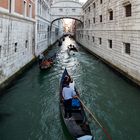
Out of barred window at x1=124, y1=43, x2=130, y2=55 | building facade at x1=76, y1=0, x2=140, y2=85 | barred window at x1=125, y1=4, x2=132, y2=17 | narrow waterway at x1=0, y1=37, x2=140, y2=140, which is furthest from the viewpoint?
barred window at x1=124, y1=43, x2=130, y2=55

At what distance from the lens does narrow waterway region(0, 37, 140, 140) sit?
5.92 meters

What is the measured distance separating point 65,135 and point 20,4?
1080 centimetres

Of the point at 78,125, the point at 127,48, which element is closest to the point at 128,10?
the point at 127,48

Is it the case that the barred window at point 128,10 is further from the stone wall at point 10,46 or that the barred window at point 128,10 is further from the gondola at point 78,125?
the gondola at point 78,125

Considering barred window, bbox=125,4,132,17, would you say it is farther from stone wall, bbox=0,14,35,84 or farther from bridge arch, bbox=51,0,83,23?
bridge arch, bbox=51,0,83,23

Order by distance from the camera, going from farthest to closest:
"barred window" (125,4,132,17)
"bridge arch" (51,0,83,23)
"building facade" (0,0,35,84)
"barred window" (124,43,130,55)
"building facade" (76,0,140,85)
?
1. "bridge arch" (51,0,83,23)
2. "barred window" (124,43,130,55)
3. "barred window" (125,4,132,17)
4. "building facade" (76,0,140,85)
5. "building facade" (0,0,35,84)

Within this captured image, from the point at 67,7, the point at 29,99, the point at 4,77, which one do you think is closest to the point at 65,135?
the point at 29,99

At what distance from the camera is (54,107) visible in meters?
7.86

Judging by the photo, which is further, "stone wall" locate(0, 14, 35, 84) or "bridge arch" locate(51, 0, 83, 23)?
"bridge arch" locate(51, 0, 83, 23)

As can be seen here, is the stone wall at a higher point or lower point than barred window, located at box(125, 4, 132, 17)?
lower

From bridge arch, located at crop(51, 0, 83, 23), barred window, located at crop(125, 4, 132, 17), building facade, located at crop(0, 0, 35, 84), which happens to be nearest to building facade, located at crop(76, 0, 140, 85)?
barred window, located at crop(125, 4, 132, 17)

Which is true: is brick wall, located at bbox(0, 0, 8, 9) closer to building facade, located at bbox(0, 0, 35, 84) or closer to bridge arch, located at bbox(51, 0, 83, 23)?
building facade, located at bbox(0, 0, 35, 84)

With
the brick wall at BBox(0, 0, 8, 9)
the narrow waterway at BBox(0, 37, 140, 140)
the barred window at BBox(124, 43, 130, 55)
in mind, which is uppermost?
the brick wall at BBox(0, 0, 8, 9)

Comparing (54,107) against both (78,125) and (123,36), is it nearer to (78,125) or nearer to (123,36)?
(78,125)
